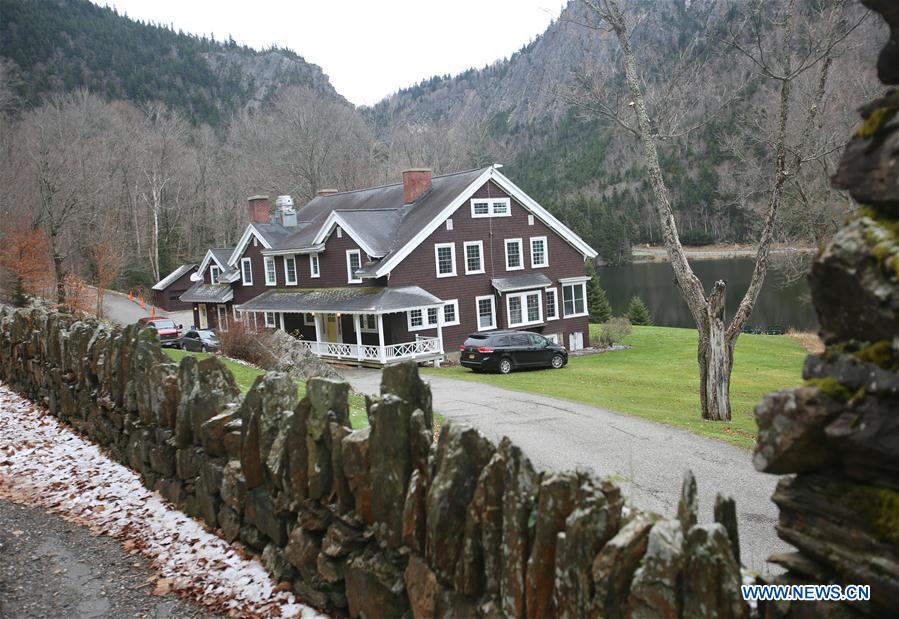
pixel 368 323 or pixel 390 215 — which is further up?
pixel 390 215

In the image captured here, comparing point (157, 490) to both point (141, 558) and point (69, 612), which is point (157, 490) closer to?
point (141, 558)

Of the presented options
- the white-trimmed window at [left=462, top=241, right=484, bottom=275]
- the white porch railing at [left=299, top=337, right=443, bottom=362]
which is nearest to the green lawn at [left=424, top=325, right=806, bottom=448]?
the white porch railing at [left=299, top=337, right=443, bottom=362]

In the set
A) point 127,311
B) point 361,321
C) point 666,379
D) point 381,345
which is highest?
point 127,311

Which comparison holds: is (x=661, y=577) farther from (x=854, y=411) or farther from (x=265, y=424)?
(x=265, y=424)

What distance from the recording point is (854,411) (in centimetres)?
287

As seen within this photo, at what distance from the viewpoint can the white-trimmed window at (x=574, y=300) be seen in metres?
40.8

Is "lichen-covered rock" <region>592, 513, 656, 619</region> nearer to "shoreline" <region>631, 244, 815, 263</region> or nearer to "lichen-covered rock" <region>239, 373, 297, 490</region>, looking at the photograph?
"lichen-covered rock" <region>239, 373, 297, 490</region>

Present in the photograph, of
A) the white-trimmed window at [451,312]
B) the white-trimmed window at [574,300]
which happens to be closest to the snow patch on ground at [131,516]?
the white-trimmed window at [451,312]

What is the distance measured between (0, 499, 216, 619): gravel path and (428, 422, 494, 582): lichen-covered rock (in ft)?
8.90

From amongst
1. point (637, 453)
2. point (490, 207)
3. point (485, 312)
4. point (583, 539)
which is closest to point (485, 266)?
point (485, 312)

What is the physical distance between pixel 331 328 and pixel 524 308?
1059cm

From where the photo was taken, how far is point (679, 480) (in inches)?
406

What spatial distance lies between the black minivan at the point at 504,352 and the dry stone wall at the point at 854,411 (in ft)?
83.3

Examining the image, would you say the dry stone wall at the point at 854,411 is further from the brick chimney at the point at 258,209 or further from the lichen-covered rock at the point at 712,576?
the brick chimney at the point at 258,209
